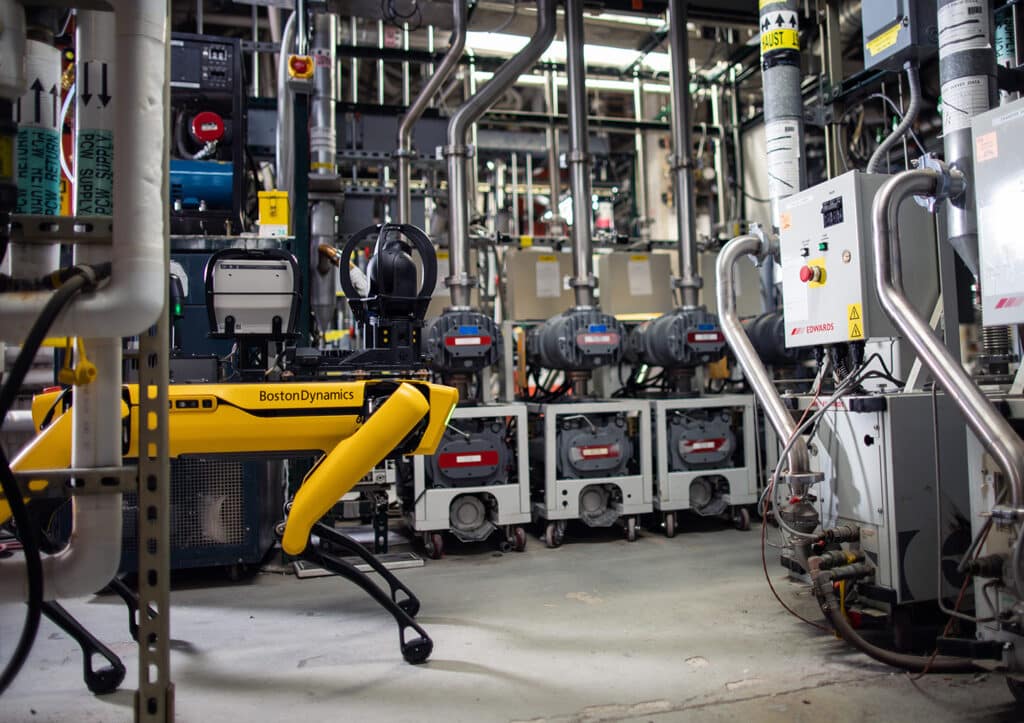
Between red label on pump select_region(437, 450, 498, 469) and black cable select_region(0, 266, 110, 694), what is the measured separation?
262 centimetres

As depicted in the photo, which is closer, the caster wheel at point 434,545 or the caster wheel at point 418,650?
the caster wheel at point 418,650

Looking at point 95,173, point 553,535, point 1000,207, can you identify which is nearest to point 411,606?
point 553,535

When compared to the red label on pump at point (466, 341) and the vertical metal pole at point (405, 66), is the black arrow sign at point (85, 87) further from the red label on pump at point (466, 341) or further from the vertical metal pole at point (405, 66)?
the vertical metal pole at point (405, 66)

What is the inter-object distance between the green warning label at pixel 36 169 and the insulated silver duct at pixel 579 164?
3.18 meters

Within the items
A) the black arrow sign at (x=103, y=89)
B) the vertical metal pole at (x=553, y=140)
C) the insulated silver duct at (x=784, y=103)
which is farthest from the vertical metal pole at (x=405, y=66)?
the black arrow sign at (x=103, y=89)

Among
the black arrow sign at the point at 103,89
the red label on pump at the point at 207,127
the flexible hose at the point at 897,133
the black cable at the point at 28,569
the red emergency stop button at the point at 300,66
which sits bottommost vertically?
the black cable at the point at 28,569

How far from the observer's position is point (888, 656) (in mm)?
1927

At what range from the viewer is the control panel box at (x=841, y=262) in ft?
7.37

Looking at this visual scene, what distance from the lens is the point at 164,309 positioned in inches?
44.6

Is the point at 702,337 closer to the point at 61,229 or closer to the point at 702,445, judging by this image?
the point at 702,445

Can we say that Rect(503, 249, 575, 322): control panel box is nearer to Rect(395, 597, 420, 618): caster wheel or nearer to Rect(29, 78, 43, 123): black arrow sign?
Rect(395, 597, 420, 618): caster wheel

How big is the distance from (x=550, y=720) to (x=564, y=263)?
330cm

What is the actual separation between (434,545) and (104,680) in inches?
69.0

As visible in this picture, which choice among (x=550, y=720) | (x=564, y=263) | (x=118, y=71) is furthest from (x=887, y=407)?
(x=564, y=263)
